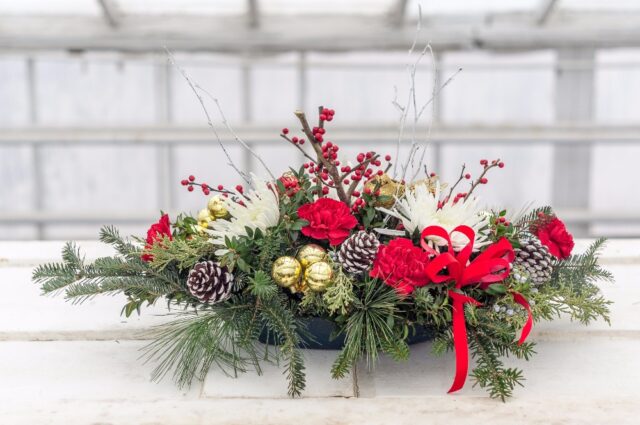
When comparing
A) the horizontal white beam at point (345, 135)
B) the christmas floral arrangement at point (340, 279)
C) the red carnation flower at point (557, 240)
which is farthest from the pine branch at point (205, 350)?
the horizontal white beam at point (345, 135)

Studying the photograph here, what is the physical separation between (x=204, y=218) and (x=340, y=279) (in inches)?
8.0

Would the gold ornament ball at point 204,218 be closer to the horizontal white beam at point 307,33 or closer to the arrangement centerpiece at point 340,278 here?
the arrangement centerpiece at point 340,278

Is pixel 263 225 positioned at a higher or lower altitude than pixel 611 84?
lower

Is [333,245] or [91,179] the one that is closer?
[333,245]

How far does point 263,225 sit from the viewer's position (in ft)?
2.47

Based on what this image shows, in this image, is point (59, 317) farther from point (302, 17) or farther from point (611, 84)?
point (611, 84)

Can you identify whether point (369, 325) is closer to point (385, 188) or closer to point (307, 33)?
point (385, 188)

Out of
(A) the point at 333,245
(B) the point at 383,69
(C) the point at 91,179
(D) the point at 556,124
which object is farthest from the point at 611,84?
(A) the point at 333,245

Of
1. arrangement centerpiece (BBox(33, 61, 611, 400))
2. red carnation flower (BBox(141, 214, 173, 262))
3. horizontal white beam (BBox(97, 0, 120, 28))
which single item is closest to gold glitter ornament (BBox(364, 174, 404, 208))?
arrangement centerpiece (BBox(33, 61, 611, 400))

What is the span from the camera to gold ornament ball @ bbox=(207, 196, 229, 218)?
83 cm

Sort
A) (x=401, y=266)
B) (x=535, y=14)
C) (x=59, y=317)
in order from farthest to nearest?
(x=535, y=14)
(x=59, y=317)
(x=401, y=266)

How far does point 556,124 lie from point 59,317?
9.56 ft

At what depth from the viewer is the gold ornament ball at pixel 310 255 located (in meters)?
0.72

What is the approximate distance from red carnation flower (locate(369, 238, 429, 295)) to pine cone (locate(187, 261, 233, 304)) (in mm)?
140
